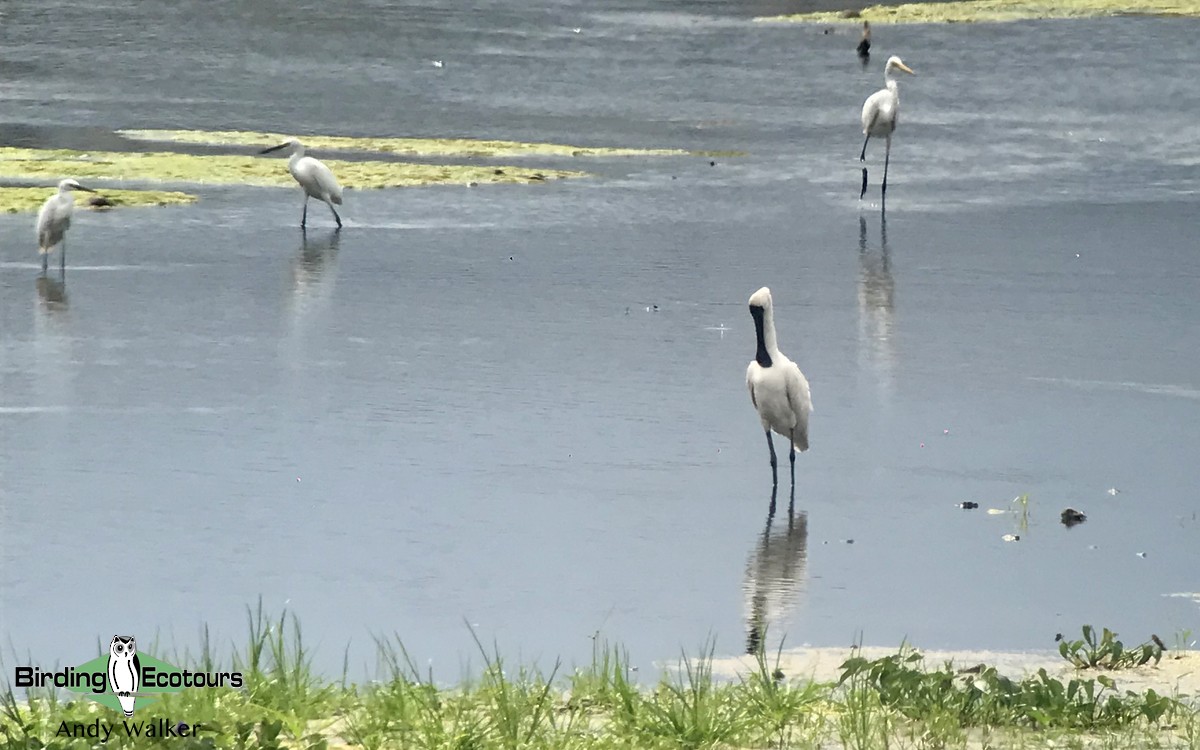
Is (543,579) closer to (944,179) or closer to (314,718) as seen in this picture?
(314,718)

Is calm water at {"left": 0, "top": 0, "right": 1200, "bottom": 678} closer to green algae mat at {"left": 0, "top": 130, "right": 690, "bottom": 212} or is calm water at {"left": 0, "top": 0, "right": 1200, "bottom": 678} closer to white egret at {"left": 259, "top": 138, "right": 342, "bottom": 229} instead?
white egret at {"left": 259, "top": 138, "right": 342, "bottom": 229}

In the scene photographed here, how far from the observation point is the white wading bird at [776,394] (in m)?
9.89

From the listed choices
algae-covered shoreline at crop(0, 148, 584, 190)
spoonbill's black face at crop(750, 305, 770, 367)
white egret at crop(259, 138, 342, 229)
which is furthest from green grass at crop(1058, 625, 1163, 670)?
algae-covered shoreline at crop(0, 148, 584, 190)

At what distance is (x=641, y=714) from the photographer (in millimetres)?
6047

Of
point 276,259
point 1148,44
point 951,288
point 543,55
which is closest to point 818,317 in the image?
point 951,288

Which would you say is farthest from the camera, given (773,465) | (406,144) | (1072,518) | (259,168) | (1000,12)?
(1000,12)

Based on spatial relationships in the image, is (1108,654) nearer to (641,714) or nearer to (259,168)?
(641,714)

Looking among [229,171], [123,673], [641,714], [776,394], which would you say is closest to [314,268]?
[229,171]

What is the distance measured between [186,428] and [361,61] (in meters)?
31.1

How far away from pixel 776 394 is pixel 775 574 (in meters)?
1.52

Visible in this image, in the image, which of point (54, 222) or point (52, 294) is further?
point (54, 222)

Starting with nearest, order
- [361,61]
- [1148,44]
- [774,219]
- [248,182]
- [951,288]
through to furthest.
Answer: [951,288]
[774,219]
[248,182]
[361,61]
[1148,44]

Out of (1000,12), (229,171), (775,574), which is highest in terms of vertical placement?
(1000,12)

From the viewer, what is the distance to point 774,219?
752 inches
